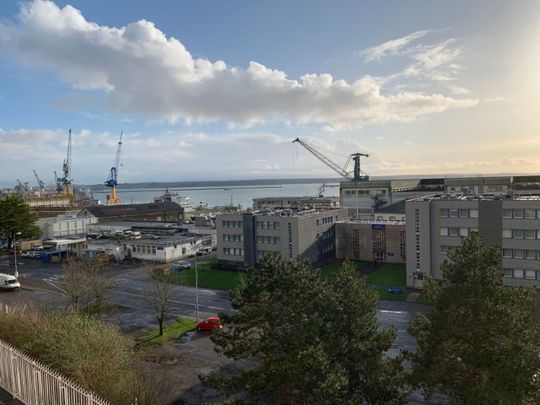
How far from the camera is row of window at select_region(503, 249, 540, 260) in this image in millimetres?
36500

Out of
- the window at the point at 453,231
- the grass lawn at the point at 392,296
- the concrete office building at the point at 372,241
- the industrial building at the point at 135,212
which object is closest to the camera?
the grass lawn at the point at 392,296

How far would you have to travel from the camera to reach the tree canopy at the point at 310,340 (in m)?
14.0

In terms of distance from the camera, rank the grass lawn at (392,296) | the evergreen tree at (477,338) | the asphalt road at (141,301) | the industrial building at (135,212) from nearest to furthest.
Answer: the evergreen tree at (477,338)
the asphalt road at (141,301)
the grass lawn at (392,296)
the industrial building at (135,212)

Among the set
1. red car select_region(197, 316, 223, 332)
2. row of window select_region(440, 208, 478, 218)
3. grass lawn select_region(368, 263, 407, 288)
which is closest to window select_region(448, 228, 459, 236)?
row of window select_region(440, 208, 478, 218)

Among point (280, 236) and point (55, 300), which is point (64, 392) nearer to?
point (55, 300)

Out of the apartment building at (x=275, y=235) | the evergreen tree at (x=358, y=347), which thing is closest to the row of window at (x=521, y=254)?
the apartment building at (x=275, y=235)

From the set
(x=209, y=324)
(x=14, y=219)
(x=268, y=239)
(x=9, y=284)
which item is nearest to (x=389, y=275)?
(x=268, y=239)

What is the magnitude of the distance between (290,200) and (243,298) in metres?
76.8

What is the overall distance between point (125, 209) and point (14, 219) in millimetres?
29364

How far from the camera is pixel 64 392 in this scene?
11.2 m

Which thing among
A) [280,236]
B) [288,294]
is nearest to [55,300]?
[280,236]

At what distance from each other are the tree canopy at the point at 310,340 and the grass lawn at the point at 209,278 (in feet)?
88.9

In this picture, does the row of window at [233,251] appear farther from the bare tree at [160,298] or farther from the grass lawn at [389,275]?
the bare tree at [160,298]

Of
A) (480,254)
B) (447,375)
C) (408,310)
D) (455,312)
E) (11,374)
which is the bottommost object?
(408,310)
